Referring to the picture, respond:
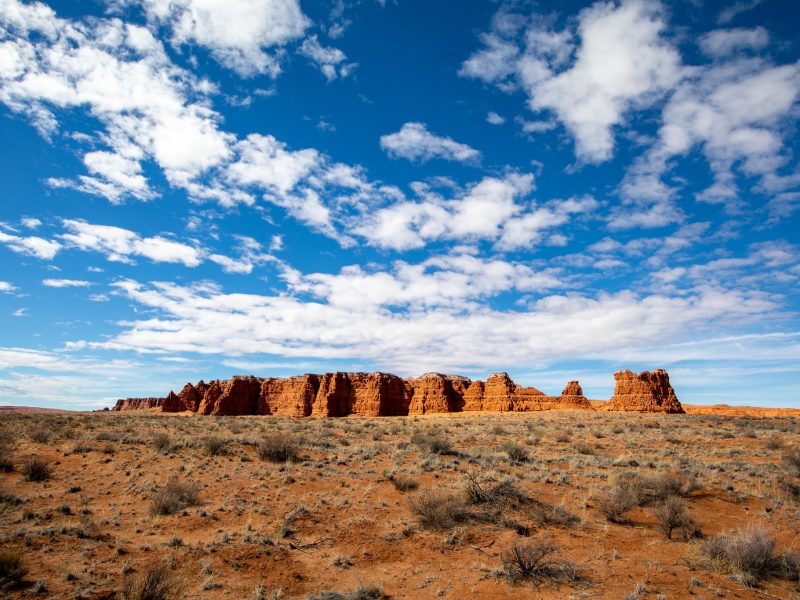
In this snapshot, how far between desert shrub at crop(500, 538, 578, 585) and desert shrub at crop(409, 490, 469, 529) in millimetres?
1941

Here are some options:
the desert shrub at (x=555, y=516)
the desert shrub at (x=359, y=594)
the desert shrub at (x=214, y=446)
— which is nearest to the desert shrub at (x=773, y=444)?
the desert shrub at (x=555, y=516)

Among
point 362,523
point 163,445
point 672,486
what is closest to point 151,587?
point 362,523

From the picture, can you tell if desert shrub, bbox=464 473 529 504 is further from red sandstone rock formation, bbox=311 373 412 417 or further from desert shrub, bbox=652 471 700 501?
red sandstone rock formation, bbox=311 373 412 417

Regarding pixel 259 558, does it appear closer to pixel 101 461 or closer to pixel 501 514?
pixel 501 514

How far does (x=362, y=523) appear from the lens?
36.1 ft

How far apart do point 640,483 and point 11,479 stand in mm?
20191

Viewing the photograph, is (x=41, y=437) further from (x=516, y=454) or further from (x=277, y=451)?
(x=516, y=454)

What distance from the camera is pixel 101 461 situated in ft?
54.4

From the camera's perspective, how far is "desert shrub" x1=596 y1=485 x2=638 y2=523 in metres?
11.0

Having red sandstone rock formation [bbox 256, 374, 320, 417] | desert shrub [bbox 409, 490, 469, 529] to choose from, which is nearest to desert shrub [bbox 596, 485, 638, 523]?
desert shrub [bbox 409, 490, 469, 529]

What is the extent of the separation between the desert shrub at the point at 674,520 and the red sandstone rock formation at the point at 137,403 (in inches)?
6817

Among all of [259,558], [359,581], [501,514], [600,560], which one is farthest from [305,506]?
[600,560]

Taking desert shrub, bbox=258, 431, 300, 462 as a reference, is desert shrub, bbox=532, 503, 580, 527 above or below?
below

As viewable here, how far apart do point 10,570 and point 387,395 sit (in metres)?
84.0
